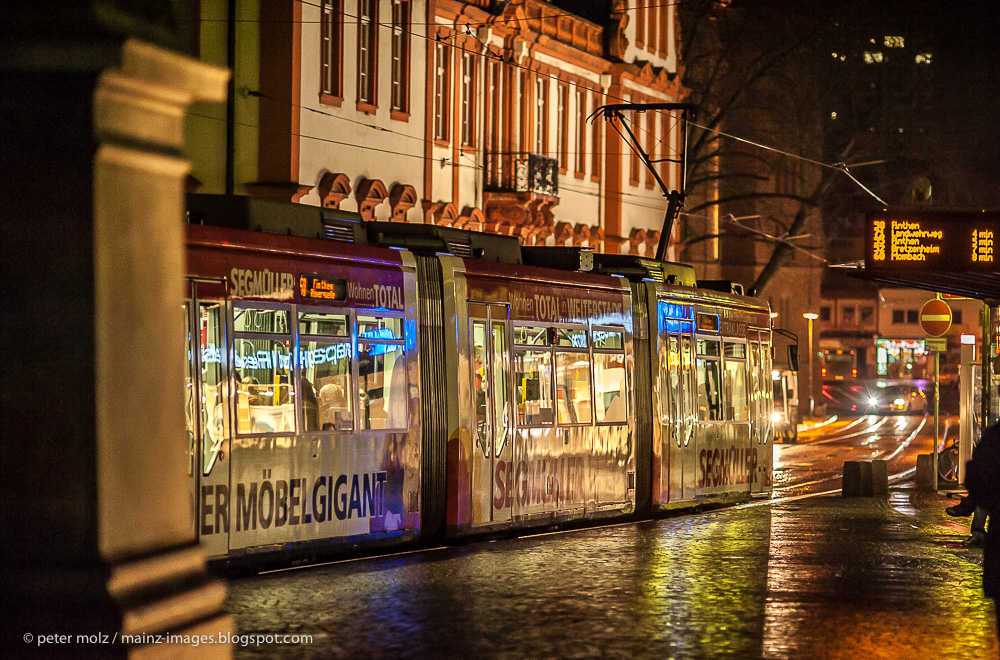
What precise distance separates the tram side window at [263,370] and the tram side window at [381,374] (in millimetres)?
953

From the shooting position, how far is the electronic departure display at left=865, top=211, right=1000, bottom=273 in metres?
17.5

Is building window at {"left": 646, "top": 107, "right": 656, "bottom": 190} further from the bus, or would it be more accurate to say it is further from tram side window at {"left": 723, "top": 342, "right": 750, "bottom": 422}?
the bus

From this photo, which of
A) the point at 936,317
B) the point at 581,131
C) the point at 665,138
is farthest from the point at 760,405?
the point at 665,138

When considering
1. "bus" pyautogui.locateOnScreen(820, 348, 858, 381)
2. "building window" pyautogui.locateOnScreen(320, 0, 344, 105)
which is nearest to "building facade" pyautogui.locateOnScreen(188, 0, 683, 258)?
"building window" pyautogui.locateOnScreen(320, 0, 344, 105)

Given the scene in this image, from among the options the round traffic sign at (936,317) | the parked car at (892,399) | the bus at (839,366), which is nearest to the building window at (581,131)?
the round traffic sign at (936,317)

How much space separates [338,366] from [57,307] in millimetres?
8126

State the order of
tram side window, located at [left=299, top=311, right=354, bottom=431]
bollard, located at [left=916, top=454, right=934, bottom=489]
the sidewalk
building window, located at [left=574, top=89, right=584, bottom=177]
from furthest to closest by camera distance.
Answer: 1. building window, located at [left=574, top=89, right=584, bottom=177]
2. bollard, located at [left=916, top=454, right=934, bottom=489]
3. tram side window, located at [left=299, top=311, right=354, bottom=431]
4. the sidewalk

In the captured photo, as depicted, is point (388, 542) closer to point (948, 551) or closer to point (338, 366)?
point (338, 366)

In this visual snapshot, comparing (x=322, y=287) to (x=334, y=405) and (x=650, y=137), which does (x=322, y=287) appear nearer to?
(x=334, y=405)

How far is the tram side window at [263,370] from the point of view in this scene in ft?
39.6

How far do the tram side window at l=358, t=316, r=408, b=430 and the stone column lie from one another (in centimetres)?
825

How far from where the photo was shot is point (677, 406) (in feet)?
61.3

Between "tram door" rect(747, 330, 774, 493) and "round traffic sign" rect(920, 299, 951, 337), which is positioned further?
"round traffic sign" rect(920, 299, 951, 337)

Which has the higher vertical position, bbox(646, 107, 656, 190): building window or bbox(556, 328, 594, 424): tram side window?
bbox(646, 107, 656, 190): building window
